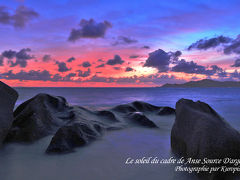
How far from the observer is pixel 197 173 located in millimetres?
3262

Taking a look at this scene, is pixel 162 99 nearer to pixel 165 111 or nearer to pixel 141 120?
pixel 165 111

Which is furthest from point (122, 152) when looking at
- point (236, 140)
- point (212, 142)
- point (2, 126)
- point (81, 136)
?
point (2, 126)

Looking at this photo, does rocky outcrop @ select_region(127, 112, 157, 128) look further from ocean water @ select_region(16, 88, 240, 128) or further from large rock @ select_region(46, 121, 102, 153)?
ocean water @ select_region(16, 88, 240, 128)

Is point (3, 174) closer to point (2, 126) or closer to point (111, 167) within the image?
point (2, 126)

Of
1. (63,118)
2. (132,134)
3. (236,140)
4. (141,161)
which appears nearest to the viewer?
(236,140)

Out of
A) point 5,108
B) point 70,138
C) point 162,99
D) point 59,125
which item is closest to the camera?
point 70,138

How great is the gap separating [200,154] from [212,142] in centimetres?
30

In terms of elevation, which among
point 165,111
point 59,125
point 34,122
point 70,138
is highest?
Result: point 34,122

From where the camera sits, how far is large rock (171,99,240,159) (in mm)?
3065

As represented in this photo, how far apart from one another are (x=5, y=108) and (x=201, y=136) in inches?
195

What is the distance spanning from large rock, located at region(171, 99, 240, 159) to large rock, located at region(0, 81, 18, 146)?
4.26 metres

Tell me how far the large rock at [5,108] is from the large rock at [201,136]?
4.26 m

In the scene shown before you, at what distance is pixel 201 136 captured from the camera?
333 centimetres

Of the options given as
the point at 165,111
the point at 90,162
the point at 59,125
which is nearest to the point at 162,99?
the point at 165,111
